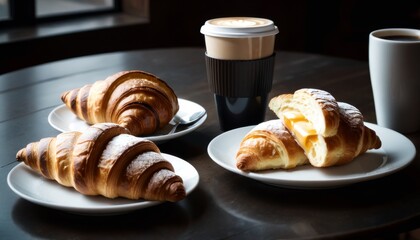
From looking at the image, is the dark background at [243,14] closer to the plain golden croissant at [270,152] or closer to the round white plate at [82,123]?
the round white plate at [82,123]

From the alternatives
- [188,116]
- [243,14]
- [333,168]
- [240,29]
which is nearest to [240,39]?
[240,29]

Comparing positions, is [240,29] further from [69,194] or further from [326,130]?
[69,194]

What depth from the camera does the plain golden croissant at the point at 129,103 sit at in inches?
42.6

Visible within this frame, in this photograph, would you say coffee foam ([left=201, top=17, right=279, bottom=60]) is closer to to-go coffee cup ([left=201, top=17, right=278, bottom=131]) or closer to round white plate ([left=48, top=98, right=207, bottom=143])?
to-go coffee cup ([left=201, top=17, right=278, bottom=131])

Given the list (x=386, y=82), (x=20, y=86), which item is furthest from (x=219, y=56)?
(x=20, y=86)

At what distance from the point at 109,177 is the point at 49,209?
97 millimetres

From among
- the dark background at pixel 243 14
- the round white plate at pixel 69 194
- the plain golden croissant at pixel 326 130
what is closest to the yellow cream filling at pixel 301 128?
the plain golden croissant at pixel 326 130

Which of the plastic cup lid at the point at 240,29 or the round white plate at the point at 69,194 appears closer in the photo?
the round white plate at the point at 69,194

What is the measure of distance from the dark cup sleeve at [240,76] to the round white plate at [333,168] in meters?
0.10

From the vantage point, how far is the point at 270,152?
3.01ft

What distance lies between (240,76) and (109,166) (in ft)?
1.24

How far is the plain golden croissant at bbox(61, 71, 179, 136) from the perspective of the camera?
3.55 feet

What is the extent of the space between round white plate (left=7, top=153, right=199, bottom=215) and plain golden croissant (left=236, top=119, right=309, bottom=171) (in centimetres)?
7

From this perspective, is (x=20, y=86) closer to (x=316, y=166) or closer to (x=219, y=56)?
(x=219, y=56)
